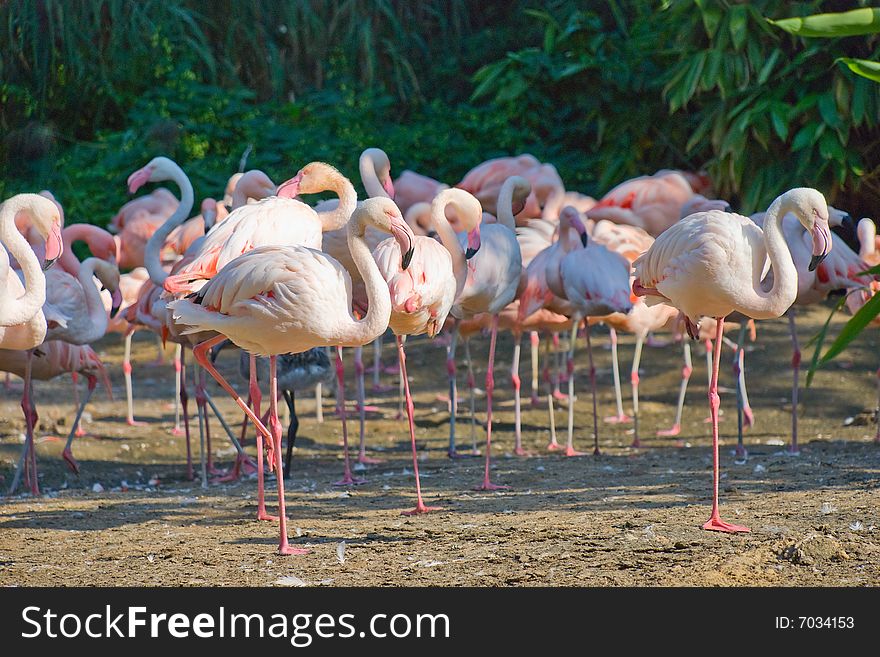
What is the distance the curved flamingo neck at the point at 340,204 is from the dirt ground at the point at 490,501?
1.10 m

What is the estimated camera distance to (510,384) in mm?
7840

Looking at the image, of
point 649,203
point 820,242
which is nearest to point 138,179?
point 820,242

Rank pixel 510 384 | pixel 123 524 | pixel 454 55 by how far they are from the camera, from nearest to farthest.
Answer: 1. pixel 123 524
2. pixel 510 384
3. pixel 454 55

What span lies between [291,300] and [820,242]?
5.38 feet

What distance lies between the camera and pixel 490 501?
4621 millimetres

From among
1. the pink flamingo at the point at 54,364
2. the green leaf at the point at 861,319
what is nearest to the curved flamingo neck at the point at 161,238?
the pink flamingo at the point at 54,364

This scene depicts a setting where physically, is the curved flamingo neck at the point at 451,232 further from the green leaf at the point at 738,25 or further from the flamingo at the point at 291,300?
the green leaf at the point at 738,25

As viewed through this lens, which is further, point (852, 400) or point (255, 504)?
point (852, 400)

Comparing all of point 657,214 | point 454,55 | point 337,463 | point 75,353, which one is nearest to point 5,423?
point 75,353

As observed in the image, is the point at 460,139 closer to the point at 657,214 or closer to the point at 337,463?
the point at 657,214

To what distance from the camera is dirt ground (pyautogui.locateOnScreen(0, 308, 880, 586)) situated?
3.46 m

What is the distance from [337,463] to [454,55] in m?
6.95

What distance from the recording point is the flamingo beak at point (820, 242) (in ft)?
12.6

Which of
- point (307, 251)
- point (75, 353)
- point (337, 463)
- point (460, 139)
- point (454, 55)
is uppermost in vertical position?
point (454, 55)
